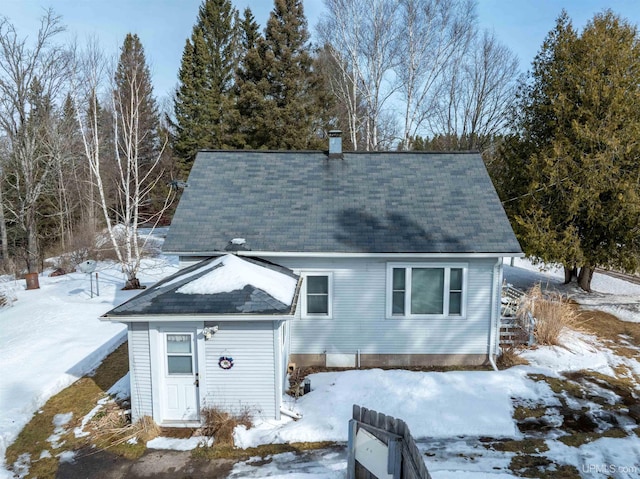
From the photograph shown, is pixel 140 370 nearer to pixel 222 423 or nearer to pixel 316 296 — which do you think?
pixel 222 423

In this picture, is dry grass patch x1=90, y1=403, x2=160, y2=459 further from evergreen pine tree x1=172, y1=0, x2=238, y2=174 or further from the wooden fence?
evergreen pine tree x1=172, y1=0, x2=238, y2=174

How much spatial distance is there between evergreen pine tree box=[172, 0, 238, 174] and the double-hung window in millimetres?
25873

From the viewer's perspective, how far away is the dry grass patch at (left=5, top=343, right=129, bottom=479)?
7062mm

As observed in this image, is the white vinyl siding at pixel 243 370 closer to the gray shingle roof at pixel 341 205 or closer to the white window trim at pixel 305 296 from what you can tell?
the white window trim at pixel 305 296

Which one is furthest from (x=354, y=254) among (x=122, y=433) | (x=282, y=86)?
(x=282, y=86)

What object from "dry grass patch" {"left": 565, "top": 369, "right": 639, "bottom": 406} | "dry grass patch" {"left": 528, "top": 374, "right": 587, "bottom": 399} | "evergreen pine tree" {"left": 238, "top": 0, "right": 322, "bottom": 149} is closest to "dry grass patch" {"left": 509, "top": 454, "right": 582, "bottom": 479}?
"dry grass patch" {"left": 528, "top": 374, "right": 587, "bottom": 399}

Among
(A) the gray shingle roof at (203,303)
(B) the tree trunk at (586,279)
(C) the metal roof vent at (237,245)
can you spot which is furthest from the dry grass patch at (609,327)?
(C) the metal roof vent at (237,245)

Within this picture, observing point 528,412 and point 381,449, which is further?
point 528,412

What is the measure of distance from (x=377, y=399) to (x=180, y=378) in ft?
13.6

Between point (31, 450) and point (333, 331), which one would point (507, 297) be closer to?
point (333, 331)

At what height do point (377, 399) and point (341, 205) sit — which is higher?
point (341, 205)

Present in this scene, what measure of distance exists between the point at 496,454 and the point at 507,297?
322 inches

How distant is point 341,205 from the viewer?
11680 millimetres

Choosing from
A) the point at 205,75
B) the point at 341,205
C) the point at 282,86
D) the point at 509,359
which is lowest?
the point at 509,359
